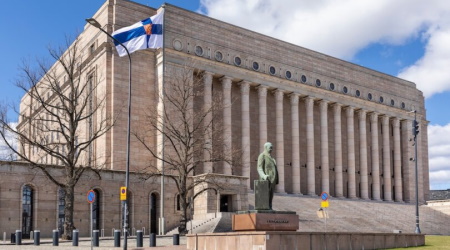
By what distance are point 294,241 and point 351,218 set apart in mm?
34135

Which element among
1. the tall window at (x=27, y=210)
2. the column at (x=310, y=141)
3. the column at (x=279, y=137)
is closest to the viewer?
the tall window at (x=27, y=210)

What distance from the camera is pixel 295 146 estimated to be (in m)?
68.8

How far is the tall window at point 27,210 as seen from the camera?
40.8 metres

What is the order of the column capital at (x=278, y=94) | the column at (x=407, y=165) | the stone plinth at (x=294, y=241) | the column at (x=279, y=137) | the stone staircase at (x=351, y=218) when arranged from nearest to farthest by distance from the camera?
1. the stone plinth at (x=294, y=241)
2. the stone staircase at (x=351, y=218)
3. the column at (x=279, y=137)
4. the column capital at (x=278, y=94)
5. the column at (x=407, y=165)

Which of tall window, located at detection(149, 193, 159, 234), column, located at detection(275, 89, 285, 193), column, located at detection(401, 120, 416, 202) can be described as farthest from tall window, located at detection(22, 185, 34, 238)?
column, located at detection(401, 120, 416, 202)

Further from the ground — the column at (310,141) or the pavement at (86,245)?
the column at (310,141)

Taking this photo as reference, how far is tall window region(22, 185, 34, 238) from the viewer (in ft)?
134

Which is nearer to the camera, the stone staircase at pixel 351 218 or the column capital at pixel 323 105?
the stone staircase at pixel 351 218

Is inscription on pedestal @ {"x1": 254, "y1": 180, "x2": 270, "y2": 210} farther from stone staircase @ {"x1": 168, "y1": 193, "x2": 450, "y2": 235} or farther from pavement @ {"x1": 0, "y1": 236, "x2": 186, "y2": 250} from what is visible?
stone staircase @ {"x1": 168, "y1": 193, "x2": 450, "y2": 235}

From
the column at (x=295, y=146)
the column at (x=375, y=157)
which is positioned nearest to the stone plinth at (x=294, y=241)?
the column at (x=295, y=146)

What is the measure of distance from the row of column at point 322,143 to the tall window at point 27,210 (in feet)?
66.7

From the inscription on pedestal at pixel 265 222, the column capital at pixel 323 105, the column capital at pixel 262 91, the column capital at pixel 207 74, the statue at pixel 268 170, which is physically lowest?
the inscription on pedestal at pixel 265 222

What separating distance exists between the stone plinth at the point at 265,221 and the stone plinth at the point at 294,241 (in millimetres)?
561

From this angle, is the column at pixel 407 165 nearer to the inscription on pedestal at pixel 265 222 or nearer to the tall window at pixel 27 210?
the tall window at pixel 27 210
